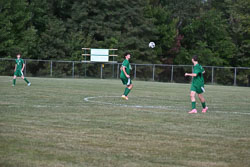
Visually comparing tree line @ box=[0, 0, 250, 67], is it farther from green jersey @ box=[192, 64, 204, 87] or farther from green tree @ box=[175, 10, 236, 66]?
green jersey @ box=[192, 64, 204, 87]

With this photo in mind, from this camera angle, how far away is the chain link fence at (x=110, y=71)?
45656 mm

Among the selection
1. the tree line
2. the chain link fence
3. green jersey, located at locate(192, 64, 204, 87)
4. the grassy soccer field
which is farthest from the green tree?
the grassy soccer field

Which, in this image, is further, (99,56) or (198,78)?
(99,56)

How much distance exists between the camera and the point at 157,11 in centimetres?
5912

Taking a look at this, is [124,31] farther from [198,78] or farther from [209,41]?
[198,78]

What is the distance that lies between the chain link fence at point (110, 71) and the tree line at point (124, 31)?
339 cm

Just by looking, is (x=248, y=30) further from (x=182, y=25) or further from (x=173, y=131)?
(x=173, y=131)

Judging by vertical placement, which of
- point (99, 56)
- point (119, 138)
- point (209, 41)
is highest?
point (209, 41)

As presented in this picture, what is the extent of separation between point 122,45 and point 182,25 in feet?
45.6

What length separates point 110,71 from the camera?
47875 mm

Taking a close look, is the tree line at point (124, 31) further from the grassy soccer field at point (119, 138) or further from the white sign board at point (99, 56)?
the grassy soccer field at point (119, 138)

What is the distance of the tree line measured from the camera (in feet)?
170

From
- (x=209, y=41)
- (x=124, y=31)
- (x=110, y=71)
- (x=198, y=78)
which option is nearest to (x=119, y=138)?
(x=198, y=78)

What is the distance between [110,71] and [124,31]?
10853 millimetres
